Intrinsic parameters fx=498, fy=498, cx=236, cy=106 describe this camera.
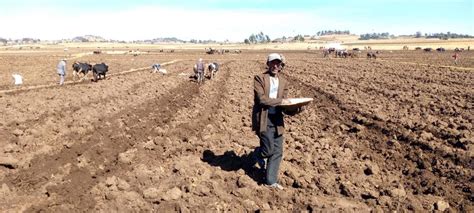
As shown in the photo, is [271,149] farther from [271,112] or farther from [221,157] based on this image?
[221,157]

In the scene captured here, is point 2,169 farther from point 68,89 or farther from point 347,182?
point 68,89

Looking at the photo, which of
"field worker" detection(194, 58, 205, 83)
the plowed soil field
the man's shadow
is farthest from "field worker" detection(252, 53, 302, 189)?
"field worker" detection(194, 58, 205, 83)

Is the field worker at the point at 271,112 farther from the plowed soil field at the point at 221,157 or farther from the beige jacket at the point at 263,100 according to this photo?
the plowed soil field at the point at 221,157

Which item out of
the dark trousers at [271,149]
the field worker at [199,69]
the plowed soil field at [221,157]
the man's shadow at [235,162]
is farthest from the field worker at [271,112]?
the field worker at [199,69]

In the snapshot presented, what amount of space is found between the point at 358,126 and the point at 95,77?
52.1ft

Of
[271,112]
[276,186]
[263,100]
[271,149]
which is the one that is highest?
[263,100]

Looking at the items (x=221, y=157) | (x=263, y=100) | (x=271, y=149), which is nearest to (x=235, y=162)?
(x=221, y=157)

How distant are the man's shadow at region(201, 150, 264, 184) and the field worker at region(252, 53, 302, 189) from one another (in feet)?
1.64

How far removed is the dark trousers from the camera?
6.30 metres

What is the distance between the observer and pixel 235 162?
25.8 ft

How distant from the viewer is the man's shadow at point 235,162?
7.14 m

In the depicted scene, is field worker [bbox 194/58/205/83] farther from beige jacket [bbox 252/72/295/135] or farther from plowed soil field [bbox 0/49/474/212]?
beige jacket [bbox 252/72/295/135]

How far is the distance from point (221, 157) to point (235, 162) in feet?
1.41

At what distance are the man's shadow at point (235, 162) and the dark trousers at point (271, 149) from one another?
347 millimetres
